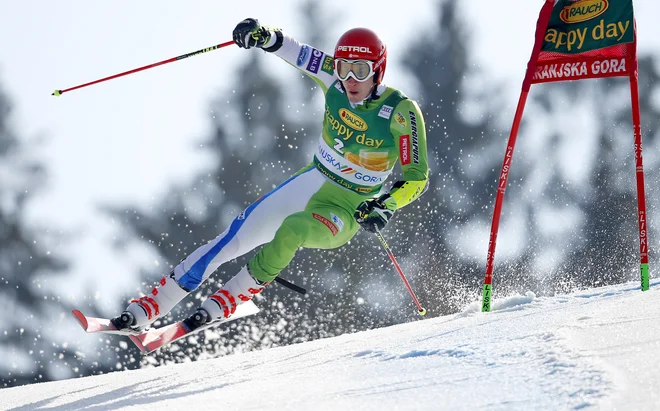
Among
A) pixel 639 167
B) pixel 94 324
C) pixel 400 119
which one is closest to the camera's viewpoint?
pixel 94 324

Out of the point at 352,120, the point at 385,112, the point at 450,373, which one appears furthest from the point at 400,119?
the point at 450,373

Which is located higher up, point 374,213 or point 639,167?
point 639,167

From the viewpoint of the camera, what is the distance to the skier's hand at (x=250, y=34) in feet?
21.4

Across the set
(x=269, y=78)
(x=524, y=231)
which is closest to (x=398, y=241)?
(x=524, y=231)

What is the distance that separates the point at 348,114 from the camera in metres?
6.16

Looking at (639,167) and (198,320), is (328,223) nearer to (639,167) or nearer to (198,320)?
(198,320)

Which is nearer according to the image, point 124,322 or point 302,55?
point 124,322

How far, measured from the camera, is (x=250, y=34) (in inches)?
257

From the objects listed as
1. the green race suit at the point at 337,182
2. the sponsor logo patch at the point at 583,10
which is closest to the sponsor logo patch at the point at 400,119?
the green race suit at the point at 337,182

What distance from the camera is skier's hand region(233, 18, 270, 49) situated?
6.52 meters

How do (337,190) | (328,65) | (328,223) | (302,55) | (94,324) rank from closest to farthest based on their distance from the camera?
(94,324)
(328,223)
(337,190)
(328,65)
(302,55)

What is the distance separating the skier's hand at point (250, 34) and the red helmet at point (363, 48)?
24.2 inches

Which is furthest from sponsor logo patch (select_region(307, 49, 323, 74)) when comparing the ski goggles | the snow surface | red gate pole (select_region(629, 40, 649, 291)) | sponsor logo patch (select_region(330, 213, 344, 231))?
red gate pole (select_region(629, 40, 649, 291))

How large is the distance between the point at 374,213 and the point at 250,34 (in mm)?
1645
